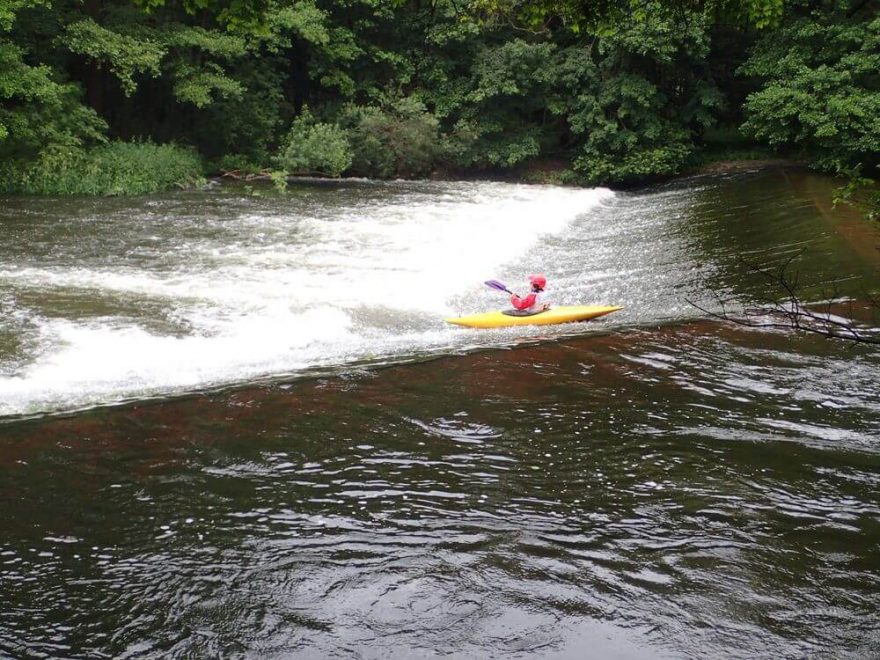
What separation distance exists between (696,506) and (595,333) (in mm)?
3639

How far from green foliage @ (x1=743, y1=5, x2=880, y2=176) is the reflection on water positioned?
13.6 m

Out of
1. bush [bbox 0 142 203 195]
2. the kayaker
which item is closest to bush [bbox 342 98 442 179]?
bush [bbox 0 142 203 195]

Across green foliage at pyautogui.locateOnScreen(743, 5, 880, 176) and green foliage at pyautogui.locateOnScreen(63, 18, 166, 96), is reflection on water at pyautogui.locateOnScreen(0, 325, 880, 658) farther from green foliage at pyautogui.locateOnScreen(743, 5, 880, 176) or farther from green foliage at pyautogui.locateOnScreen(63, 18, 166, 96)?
green foliage at pyautogui.locateOnScreen(63, 18, 166, 96)

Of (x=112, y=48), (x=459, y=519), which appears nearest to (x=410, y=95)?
(x=112, y=48)

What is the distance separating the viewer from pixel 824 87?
60.3 feet

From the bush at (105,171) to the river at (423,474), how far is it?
783 cm

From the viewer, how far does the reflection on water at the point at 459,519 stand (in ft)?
11.3

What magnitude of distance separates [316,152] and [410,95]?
497 cm

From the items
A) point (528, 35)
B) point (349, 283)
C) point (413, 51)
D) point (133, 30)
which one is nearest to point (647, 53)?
point (528, 35)

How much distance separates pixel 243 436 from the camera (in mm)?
5367

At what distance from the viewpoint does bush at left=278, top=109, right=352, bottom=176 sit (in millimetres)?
21250

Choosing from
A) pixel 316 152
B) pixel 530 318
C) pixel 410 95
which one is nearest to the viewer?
pixel 530 318

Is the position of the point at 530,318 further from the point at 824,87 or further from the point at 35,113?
the point at 824,87

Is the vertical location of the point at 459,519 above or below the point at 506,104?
below
